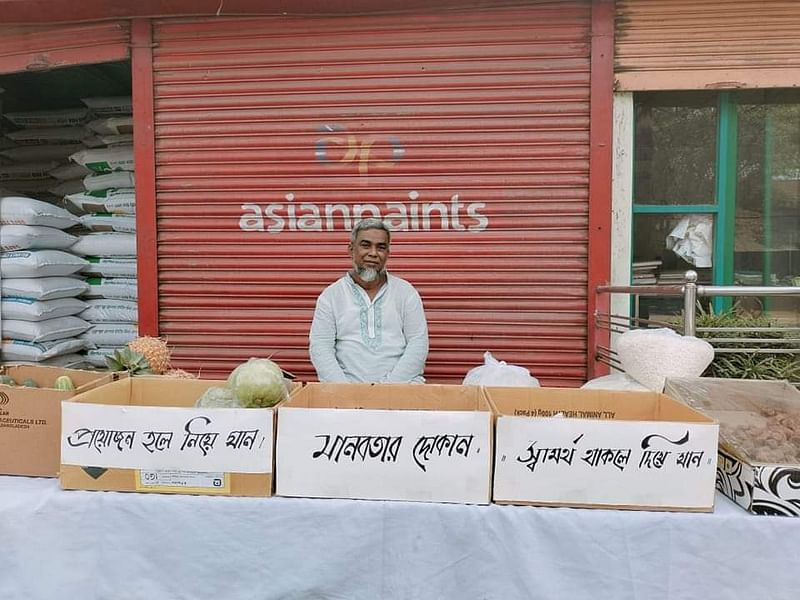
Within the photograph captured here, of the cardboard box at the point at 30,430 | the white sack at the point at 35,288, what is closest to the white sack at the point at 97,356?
the white sack at the point at 35,288

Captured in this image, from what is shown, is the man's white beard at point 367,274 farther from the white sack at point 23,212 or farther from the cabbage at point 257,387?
the white sack at point 23,212

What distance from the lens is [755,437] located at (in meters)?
1.71

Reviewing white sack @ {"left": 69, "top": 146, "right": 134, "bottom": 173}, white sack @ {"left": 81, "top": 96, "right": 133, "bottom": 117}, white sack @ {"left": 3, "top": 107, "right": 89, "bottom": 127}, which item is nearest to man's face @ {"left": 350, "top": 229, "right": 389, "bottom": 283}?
white sack @ {"left": 69, "top": 146, "right": 134, "bottom": 173}

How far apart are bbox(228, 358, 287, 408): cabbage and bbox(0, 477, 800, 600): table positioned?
0.96ft

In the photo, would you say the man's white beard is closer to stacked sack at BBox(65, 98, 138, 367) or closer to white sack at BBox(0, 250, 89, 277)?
stacked sack at BBox(65, 98, 138, 367)

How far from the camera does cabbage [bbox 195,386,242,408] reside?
176cm

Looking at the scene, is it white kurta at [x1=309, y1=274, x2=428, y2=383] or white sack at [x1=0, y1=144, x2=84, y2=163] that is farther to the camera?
white sack at [x1=0, y1=144, x2=84, y2=163]

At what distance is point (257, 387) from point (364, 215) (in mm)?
2335

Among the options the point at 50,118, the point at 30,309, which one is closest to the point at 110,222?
the point at 30,309

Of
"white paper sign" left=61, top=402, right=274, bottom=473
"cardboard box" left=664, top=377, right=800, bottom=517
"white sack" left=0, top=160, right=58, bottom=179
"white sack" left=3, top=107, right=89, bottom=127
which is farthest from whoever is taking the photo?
"white sack" left=0, top=160, right=58, bottom=179

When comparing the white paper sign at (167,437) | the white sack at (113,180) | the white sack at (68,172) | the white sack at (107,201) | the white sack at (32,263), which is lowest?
the white paper sign at (167,437)

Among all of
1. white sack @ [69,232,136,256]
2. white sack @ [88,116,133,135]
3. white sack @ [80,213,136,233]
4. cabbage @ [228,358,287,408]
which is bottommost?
cabbage @ [228,358,287,408]

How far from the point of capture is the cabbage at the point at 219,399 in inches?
69.2

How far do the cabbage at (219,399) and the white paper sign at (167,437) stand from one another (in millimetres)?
155
